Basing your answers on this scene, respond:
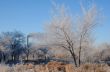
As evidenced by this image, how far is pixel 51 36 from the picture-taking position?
105ft

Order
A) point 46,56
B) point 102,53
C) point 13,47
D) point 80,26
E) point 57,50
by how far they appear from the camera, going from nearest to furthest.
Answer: point 80,26 < point 57,50 < point 13,47 < point 102,53 < point 46,56

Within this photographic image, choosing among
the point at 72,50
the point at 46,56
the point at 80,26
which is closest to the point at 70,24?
the point at 80,26

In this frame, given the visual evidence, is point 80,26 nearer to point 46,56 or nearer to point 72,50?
point 72,50

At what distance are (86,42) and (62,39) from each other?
2958 millimetres

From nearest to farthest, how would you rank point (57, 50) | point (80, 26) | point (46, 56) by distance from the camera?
point (80, 26) → point (57, 50) → point (46, 56)

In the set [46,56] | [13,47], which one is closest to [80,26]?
[13,47]

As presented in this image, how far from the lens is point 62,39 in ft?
103

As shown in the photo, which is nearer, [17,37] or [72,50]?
[72,50]

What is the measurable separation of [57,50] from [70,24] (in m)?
4.33

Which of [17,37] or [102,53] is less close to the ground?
[17,37]

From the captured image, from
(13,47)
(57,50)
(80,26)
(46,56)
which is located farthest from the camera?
(46,56)

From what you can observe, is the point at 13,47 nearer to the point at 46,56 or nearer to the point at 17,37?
the point at 17,37

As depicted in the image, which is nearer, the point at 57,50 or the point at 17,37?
the point at 57,50

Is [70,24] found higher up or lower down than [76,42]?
higher up
